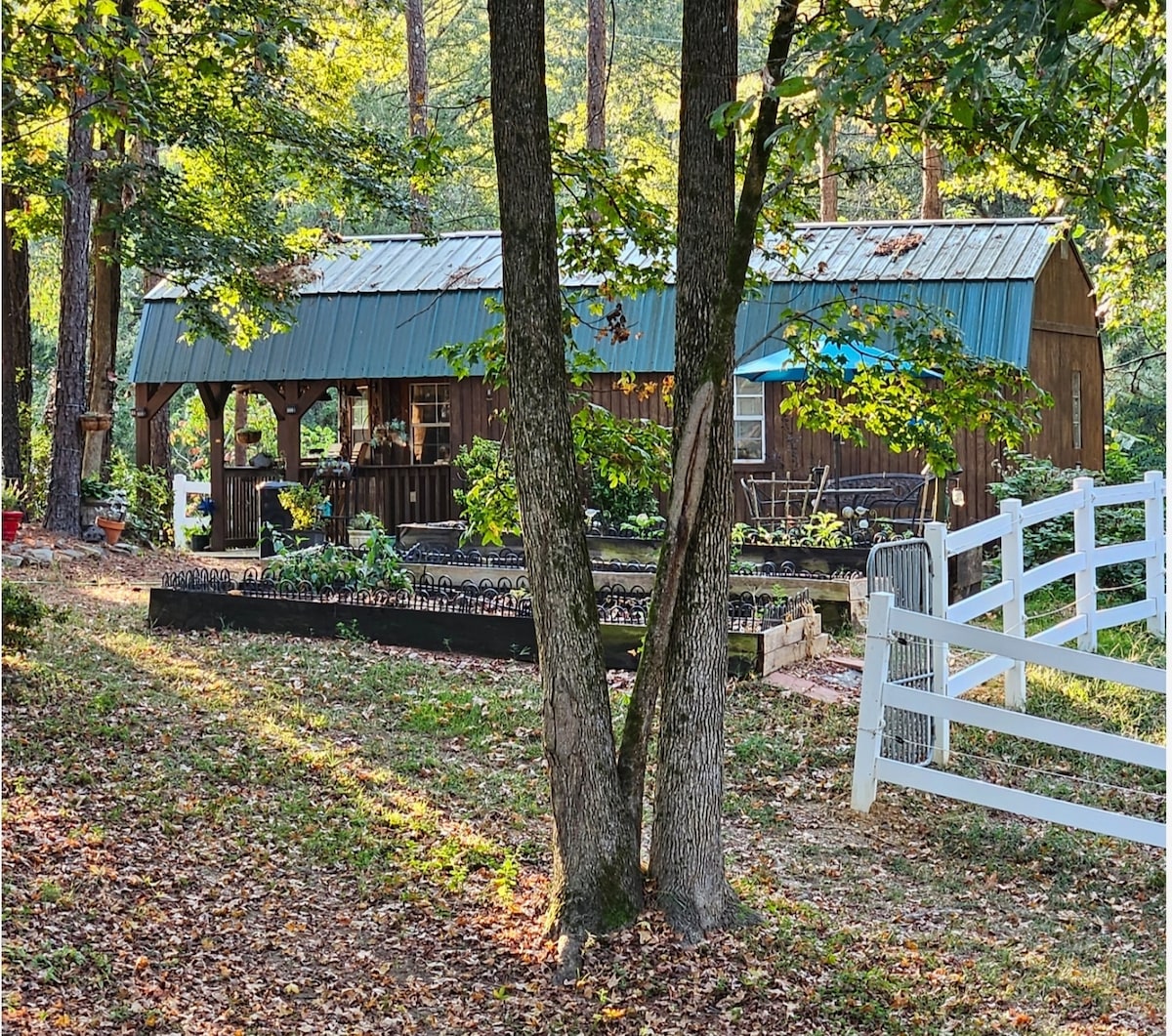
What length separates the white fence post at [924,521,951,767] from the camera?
25.0 ft

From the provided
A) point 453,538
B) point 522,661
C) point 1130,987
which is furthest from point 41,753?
point 453,538

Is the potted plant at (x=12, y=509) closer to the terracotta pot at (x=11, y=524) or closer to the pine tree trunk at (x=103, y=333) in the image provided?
the terracotta pot at (x=11, y=524)

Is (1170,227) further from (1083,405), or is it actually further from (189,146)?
(1083,405)

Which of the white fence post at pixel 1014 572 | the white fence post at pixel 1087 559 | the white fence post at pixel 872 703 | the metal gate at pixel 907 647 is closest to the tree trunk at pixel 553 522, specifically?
the white fence post at pixel 872 703

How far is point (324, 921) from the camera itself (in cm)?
541

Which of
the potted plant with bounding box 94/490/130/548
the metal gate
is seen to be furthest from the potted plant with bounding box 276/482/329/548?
the metal gate

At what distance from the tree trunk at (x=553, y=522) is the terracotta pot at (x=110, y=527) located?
11.6 meters

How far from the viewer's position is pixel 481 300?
1788 centimetres

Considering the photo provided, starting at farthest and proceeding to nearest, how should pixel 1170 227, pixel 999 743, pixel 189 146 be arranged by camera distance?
pixel 189 146
pixel 999 743
pixel 1170 227

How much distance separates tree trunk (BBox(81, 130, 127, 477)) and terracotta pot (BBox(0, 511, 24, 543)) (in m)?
1.74

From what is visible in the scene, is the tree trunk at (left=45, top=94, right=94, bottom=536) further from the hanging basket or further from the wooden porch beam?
the wooden porch beam

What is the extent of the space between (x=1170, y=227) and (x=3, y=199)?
1633 centimetres

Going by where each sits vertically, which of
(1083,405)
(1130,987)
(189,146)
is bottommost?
(1130,987)

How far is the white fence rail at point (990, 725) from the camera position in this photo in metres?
6.02
